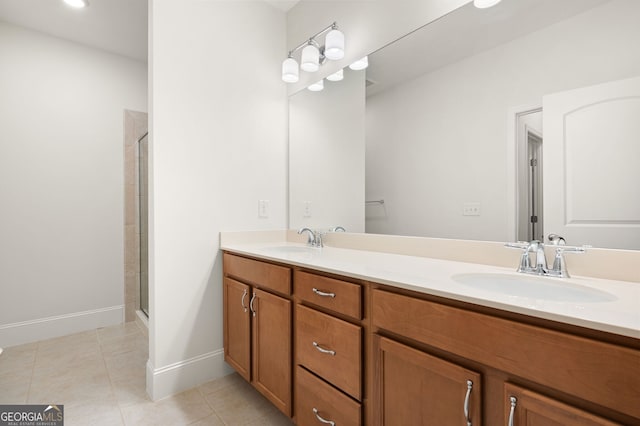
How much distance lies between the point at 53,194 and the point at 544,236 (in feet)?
11.1

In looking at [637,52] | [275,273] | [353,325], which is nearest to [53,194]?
[275,273]

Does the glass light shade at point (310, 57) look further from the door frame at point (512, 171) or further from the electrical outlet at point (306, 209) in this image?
the door frame at point (512, 171)

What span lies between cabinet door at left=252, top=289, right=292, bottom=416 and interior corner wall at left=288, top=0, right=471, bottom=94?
1.46 metres

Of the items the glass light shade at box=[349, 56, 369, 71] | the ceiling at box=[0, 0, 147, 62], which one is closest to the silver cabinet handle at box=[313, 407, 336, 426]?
the glass light shade at box=[349, 56, 369, 71]

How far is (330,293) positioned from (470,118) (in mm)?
966

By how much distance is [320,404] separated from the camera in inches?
48.1

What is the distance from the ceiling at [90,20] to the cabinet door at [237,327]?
2.15m

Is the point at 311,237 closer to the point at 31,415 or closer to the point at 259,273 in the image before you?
the point at 259,273

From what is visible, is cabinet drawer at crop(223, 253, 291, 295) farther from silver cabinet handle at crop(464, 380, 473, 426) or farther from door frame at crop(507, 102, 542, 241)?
door frame at crop(507, 102, 542, 241)

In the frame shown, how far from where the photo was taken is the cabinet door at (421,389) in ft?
2.59

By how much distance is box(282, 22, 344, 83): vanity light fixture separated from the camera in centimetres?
182

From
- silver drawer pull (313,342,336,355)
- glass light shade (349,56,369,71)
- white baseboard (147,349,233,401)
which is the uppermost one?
glass light shade (349,56,369,71)

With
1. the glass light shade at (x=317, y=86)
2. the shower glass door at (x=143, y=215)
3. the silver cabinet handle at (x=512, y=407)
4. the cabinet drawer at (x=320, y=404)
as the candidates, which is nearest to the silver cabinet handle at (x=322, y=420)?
the cabinet drawer at (x=320, y=404)

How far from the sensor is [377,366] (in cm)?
101
